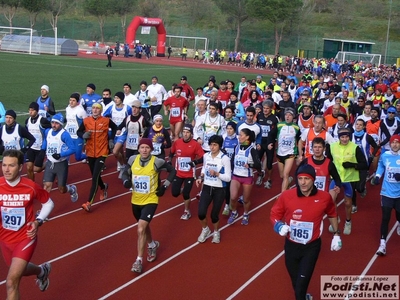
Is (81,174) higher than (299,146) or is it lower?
lower

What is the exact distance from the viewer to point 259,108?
1400 cm

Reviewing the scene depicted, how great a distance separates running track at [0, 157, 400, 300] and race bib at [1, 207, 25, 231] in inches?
52.1

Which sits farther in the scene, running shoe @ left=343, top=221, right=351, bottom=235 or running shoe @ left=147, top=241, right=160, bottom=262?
running shoe @ left=343, top=221, right=351, bottom=235

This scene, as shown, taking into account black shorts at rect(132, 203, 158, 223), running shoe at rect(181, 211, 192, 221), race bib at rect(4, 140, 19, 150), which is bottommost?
running shoe at rect(181, 211, 192, 221)

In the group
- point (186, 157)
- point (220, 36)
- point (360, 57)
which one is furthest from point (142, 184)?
point (220, 36)

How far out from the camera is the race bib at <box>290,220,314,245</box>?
659 cm

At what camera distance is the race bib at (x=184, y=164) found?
10.7 m

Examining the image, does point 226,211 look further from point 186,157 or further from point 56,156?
point 56,156

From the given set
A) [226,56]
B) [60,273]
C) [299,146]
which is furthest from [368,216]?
[226,56]

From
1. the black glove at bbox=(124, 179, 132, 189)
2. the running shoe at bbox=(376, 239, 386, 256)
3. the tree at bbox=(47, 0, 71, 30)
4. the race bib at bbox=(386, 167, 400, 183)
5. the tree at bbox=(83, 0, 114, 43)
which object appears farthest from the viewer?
the tree at bbox=(83, 0, 114, 43)

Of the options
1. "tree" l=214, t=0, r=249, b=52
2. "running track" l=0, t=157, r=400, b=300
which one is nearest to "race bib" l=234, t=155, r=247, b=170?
"running track" l=0, t=157, r=400, b=300

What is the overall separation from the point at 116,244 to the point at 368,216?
16.8 feet

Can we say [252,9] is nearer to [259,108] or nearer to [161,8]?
[161,8]

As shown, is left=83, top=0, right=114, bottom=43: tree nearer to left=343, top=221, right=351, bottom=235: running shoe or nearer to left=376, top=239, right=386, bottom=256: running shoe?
left=343, top=221, right=351, bottom=235: running shoe
